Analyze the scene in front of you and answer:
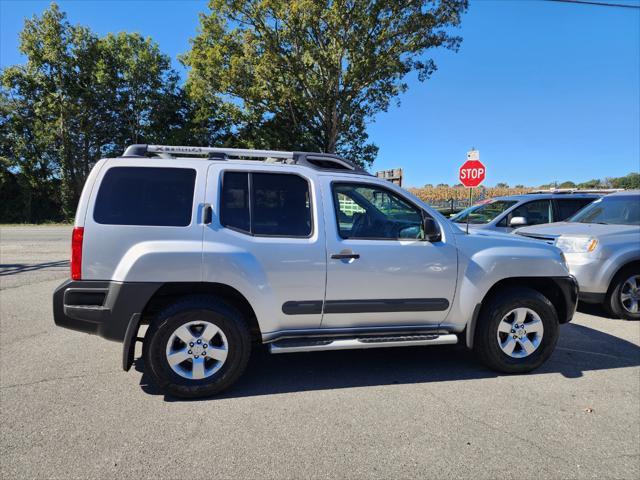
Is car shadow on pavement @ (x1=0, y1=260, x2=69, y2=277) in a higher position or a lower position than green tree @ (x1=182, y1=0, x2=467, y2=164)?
lower

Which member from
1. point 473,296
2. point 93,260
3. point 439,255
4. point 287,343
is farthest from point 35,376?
point 473,296

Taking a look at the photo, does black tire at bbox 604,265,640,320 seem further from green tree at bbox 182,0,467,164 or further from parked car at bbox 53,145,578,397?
green tree at bbox 182,0,467,164

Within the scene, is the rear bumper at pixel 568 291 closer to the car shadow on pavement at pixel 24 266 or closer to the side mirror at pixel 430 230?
the side mirror at pixel 430 230

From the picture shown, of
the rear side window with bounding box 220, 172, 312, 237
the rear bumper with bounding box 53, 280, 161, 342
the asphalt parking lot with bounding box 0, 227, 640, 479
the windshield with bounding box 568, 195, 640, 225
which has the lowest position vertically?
the asphalt parking lot with bounding box 0, 227, 640, 479

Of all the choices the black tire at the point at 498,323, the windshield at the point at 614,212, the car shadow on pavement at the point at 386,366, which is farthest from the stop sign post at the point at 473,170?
the black tire at the point at 498,323

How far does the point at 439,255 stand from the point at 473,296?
1.68 ft

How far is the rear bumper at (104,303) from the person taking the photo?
304 centimetres

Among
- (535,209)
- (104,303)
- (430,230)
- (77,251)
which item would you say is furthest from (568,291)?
(535,209)

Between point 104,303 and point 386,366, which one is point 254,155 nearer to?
point 104,303

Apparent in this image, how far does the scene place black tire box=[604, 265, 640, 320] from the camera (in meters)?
5.51

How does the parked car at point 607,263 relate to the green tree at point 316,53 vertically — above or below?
below

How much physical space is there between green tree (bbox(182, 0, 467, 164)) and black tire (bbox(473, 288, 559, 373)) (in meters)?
15.9

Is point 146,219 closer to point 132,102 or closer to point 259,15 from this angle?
point 259,15

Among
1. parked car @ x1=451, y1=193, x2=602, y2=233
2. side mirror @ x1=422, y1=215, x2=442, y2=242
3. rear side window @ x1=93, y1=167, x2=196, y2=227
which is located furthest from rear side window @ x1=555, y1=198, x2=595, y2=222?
rear side window @ x1=93, y1=167, x2=196, y2=227
